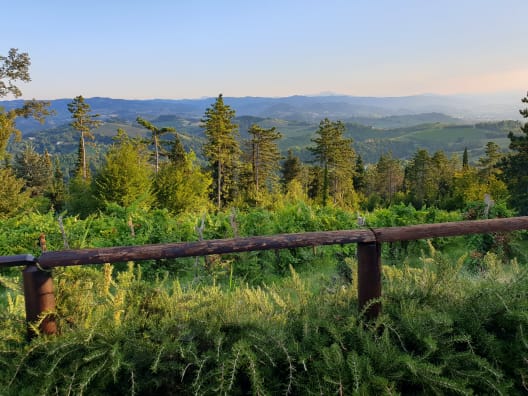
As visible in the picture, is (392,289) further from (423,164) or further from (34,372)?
(423,164)

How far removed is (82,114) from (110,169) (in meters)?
29.5

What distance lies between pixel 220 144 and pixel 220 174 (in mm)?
3588

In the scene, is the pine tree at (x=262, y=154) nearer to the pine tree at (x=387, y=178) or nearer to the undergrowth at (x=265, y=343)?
the pine tree at (x=387, y=178)

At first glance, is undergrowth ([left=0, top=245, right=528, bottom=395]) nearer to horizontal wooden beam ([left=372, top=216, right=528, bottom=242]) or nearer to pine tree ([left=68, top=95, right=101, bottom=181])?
horizontal wooden beam ([left=372, top=216, right=528, bottom=242])

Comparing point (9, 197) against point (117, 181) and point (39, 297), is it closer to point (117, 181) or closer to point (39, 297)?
point (117, 181)

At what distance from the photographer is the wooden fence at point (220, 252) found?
6.23ft

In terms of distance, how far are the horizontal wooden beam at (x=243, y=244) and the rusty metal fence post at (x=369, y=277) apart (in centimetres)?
6

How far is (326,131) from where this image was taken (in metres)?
48.8

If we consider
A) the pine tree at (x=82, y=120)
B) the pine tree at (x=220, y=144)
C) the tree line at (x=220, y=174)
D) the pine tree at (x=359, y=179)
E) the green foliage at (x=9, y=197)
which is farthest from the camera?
the pine tree at (x=359, y=179)

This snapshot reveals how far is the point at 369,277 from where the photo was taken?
6.95 ft

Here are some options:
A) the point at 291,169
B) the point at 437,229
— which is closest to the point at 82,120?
the point at 291,169

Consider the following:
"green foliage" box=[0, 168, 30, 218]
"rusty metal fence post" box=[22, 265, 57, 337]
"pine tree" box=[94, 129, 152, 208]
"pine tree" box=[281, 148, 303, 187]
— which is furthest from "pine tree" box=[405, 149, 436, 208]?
"rusty metal fence post" box=[22, 265, 57, 337]

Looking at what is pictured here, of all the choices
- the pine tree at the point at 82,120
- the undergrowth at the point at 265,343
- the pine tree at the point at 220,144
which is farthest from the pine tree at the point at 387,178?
the undergrowth at the point at 265,343

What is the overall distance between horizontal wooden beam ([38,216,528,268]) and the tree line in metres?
6.28
